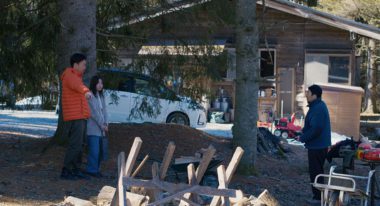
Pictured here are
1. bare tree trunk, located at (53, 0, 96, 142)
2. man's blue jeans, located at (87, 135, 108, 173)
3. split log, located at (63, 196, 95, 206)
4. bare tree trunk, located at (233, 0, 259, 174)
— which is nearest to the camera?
split log, located at (63, 196, 95, 206)

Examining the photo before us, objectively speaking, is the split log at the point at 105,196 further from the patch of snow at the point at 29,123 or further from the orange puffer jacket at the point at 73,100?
the patch of snow at the point at 29,123

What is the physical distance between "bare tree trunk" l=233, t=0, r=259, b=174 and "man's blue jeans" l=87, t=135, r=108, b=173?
2496mm

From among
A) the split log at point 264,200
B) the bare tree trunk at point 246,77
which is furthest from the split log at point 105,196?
the bare tree trunk at point 246,77

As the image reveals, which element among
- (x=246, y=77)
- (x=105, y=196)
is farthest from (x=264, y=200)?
→ (x=246, y=77)

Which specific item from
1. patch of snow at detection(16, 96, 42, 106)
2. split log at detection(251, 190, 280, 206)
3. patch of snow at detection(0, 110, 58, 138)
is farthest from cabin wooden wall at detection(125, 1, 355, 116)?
split log at detection(251, 190, 280, 206)

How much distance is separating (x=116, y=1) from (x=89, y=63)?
177 centimetres

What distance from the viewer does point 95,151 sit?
1012 centimetres

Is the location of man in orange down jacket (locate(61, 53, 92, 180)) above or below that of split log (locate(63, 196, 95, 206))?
above

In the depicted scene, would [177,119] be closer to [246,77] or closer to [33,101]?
[33,101]

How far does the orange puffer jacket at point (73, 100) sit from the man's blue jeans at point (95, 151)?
43cm

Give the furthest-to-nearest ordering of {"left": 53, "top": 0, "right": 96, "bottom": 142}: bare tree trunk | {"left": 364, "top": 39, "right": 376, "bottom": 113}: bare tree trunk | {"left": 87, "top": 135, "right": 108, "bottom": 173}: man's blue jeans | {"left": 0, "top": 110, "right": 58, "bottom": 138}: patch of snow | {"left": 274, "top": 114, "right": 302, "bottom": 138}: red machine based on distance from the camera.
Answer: {"left": 364, "top": 39, "right": 376, "bottom": 113}: bare tree trunk, {"left": 274, "top": 114, "right": 302, "bottom": 138}: red machine, {"left": 0, "top": 110, "right": 58, "bottom": 138}: patch of snow, {"left": 53, "top": 0, "right": 96, "bottom": 142}: bare tree trunk, {"left": 87, "top": 135, "right": 108, "bottom": 173}: man's blue jeans

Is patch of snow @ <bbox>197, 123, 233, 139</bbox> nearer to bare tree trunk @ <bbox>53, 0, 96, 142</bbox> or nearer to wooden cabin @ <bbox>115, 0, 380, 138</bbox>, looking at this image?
wooden cabin @ <bbox>115, 0, 380, 138</bbox>

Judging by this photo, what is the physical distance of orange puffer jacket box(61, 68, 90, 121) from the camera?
9758 millimetres

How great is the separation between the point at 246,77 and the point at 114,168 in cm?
256
